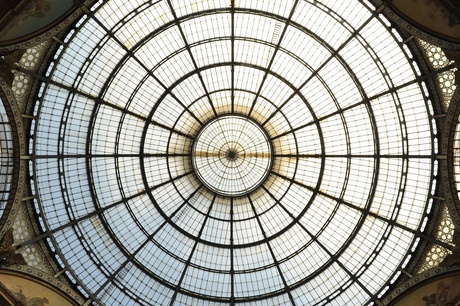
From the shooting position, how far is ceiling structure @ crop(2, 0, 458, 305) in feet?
71.3

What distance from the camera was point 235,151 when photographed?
25469 mm

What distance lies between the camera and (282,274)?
2500cm

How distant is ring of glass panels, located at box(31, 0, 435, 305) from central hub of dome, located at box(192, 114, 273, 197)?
403mm

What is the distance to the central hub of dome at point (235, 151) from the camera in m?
25.5

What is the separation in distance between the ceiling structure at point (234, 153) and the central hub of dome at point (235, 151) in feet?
0.26

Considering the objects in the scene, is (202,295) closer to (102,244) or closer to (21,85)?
(102,244)

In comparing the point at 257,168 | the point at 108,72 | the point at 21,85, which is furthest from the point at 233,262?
the point at 21,85

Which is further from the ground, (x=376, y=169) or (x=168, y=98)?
(x=168, y=98)

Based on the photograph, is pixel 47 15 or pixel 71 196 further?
pixel 71 196

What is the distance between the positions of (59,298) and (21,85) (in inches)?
392

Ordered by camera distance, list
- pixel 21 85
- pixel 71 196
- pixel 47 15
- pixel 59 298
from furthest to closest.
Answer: pixel 71 196 < pixel 59 298 < pixel 21 85 < pixel 47 15

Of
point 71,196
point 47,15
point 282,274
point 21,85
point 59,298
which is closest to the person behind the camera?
point 47,15

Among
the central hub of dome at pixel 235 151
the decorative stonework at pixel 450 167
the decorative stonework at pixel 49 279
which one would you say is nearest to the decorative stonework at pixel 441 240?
the decorative stonework at pixel 450 167

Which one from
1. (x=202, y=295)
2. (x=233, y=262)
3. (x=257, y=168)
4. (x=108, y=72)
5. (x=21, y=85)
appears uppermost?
(x=108, y=72)
